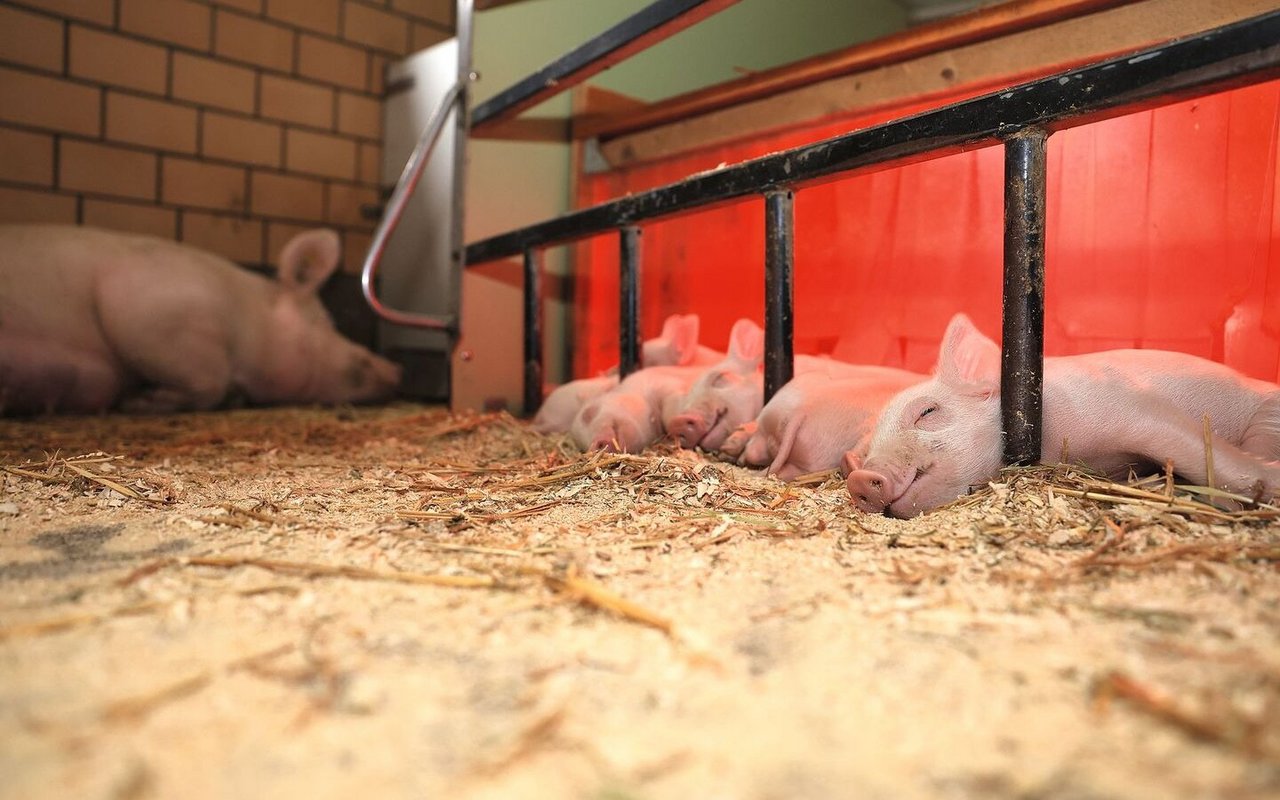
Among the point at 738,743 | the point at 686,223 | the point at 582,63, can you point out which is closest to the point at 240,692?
the point at 738,743

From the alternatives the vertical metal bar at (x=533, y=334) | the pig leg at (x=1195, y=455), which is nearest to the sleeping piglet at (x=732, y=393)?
the pig leg at (x=1195, y=455)

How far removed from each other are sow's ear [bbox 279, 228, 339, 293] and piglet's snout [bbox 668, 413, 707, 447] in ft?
9.29

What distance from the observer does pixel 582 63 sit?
2.93m

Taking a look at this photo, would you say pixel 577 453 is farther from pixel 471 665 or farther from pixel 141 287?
pixel 141 287

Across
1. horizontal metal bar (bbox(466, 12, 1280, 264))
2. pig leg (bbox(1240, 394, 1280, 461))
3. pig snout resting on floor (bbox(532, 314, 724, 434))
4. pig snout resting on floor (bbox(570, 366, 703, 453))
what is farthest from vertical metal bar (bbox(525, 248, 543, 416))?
pig leg (bbox(1240, 394, 1280, 461))

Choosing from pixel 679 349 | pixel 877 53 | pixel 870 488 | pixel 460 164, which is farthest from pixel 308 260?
pixel 870 488

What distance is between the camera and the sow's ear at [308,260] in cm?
454

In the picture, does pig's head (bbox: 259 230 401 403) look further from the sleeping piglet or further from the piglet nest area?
the piglet nest area

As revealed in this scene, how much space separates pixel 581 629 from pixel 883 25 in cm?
365

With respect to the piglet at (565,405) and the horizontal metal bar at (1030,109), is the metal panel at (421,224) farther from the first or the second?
the horizontal metal bar at (1030,109)

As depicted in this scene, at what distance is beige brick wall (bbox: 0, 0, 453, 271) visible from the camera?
14.2ft

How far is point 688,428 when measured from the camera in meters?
2.39

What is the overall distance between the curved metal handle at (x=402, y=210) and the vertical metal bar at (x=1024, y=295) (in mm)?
2376

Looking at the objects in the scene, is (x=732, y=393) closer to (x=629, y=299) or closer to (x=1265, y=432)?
(x=629, y=299)
